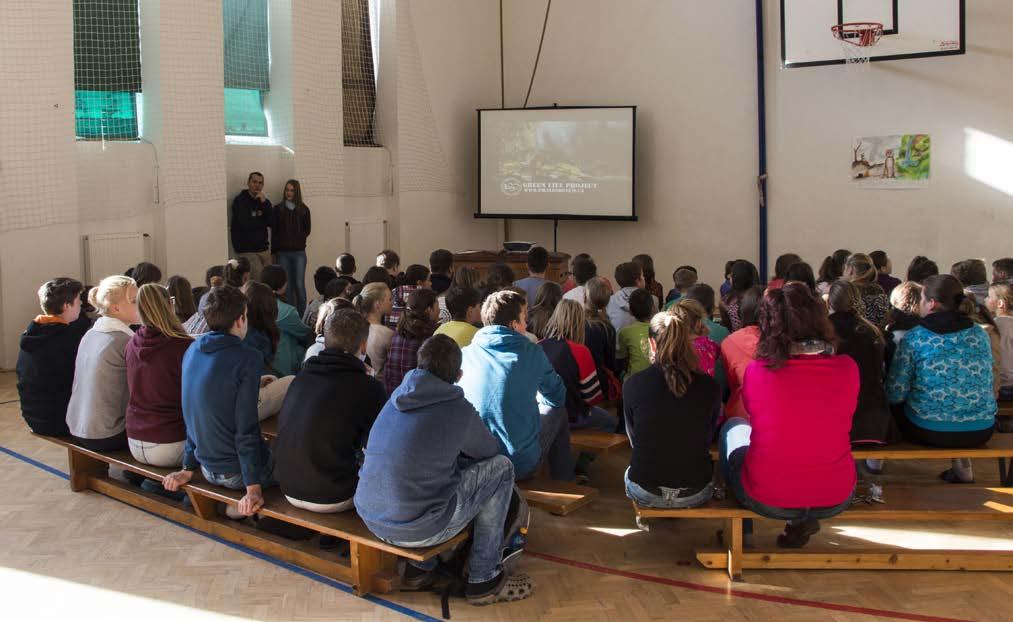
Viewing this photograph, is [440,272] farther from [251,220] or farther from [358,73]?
[358,73]

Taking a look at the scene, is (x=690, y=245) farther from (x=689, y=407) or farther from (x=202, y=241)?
(x=689, y=407)

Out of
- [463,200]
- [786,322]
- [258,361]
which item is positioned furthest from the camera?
[463,200]

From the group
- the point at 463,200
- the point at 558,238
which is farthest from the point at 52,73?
the point at 558,238

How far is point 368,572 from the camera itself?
3.73 metres

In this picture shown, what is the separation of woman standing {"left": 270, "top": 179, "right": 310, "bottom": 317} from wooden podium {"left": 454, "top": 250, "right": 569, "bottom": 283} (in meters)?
1.67

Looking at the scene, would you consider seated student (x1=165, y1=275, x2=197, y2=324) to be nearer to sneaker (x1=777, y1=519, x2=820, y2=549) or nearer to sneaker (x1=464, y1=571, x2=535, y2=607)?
sneaker (x1=464, y1=571, x2=535, y2=607)

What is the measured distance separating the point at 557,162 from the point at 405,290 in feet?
18.8

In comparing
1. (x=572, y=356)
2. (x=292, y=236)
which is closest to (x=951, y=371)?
(x=572, y=356)

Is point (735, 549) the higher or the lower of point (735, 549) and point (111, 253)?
the lower

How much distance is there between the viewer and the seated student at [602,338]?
502 centimetres

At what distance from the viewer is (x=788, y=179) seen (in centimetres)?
1048

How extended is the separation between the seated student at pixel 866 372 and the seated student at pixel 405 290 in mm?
2074

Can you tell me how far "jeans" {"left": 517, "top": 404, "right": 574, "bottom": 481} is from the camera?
4.40 meters

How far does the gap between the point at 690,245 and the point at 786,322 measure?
7.62 metres
